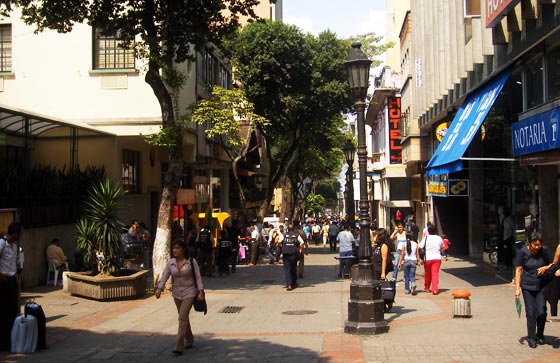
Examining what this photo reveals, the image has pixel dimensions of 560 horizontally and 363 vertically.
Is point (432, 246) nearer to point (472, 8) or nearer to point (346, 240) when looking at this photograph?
point (346, 240)

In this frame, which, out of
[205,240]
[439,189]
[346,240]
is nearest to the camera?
[346,240]

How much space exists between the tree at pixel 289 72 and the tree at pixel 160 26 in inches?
577

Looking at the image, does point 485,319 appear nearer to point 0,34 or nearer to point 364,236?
point 364,236

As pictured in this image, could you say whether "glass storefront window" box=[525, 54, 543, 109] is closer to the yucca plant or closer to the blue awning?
the blue awning

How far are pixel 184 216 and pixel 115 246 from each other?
49.3ft

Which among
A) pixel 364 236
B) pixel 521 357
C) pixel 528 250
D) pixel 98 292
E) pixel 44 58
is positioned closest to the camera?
pixel 521 357

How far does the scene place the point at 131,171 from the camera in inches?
973

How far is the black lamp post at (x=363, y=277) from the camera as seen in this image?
10.4 meters

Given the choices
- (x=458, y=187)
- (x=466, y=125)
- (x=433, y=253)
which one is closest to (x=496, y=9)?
(x=466, y=125)

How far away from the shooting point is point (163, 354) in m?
9.16

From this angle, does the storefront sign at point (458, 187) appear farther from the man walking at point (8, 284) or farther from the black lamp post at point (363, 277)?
the man walking at point (8, 284)

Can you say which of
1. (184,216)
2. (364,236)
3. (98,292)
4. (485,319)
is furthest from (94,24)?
(184,216)

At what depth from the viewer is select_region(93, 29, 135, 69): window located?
2089 centimetres

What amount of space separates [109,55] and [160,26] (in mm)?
5819
